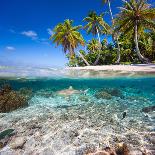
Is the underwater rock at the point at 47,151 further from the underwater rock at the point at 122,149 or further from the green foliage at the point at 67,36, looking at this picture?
the green foliage at the point at 67,36

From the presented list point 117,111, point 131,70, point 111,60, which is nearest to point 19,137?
point 117,111

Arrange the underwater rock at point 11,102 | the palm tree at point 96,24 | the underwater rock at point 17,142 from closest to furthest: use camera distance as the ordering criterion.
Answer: the underwater rock at point 17,142 → the underwater rock at point 11,102 → the palm tree at point 96,24

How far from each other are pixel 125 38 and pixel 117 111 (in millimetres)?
31261

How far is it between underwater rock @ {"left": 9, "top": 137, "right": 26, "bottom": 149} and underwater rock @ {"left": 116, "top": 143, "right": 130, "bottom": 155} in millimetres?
3250

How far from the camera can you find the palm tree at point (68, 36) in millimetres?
41312

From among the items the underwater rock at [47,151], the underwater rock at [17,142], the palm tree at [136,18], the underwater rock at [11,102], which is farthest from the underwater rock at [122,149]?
the palm tree at [136,18]

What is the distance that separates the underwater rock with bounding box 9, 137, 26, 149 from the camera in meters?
7.21

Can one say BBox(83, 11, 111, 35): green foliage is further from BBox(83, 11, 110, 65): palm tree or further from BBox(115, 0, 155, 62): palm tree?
BBox(115, 0, 155, 62): palm tree

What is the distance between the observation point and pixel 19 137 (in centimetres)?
784

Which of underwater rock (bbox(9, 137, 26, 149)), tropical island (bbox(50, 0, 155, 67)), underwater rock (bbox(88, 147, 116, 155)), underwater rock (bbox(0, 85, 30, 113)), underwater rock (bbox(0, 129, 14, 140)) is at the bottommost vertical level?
underwater rock (bbox(88, 147, 116, 155))

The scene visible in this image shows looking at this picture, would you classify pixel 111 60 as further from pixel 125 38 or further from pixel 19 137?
pixel 19 137

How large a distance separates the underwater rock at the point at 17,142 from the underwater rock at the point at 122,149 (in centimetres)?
325

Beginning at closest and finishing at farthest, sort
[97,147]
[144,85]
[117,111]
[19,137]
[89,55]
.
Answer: [97,147] → [19,137] → [117,111] → [144,85] → [89,55]

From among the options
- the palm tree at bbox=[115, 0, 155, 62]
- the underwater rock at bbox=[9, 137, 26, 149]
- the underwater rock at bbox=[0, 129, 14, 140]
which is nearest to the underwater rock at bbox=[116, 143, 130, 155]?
the underwater rock at bbox=[9, 137, 26, 149]
